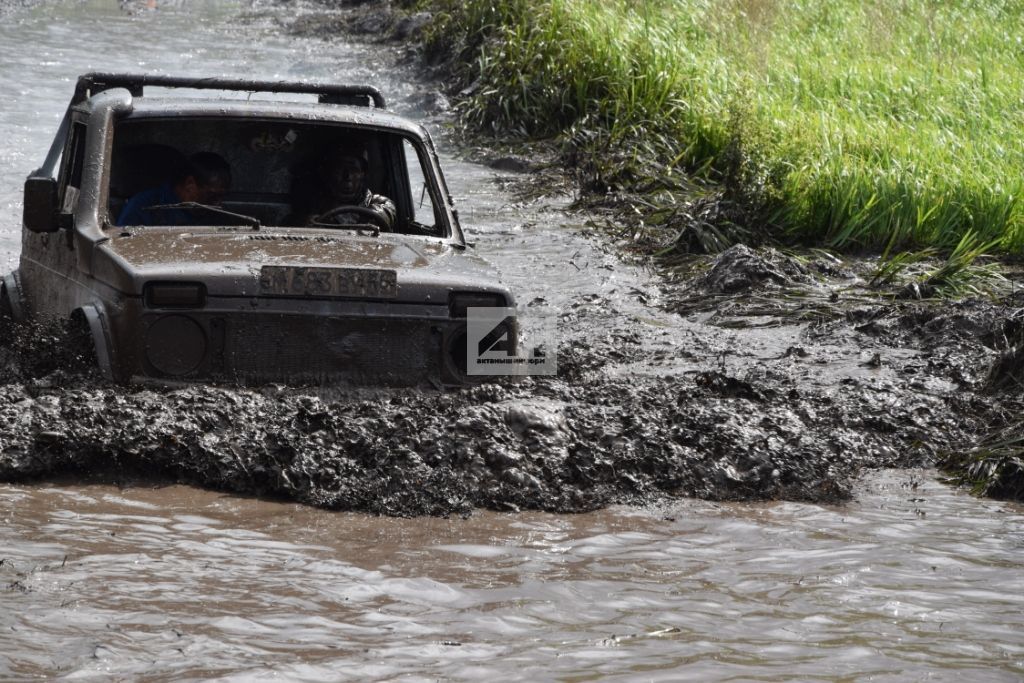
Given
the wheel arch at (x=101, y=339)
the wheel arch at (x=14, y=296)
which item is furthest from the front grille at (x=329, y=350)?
the wheel arch at (x=14, y=296)

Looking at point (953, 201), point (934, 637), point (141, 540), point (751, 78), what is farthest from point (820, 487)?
point (751, 78)

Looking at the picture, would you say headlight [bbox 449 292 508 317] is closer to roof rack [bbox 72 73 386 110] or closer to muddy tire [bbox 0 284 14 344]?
roof rack [bbox 72 73 386 110]

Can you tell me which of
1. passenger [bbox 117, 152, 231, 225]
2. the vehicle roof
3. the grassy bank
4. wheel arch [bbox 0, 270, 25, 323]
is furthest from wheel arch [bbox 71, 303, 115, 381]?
the grassy bank

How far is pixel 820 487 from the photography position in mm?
5523

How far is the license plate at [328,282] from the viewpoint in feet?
17.4

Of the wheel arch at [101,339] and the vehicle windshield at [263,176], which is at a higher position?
the vehicle windshield at [263,176]

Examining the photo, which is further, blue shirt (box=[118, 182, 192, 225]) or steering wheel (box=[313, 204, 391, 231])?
steering wheel (box=[313, 204, 391, 231])

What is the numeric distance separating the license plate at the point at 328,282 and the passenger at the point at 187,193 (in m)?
1.00

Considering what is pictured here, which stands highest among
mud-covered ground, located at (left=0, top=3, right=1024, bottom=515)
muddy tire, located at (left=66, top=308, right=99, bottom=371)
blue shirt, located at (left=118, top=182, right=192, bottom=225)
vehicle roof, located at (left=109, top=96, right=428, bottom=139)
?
vehicle roof, located at (left=109, top=96, right=428, bottom=139)

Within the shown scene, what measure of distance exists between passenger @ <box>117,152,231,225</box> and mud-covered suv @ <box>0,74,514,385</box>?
4cm

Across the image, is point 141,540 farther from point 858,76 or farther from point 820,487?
point 858,76

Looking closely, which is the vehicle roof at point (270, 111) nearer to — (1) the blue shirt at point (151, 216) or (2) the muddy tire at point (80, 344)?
(1) the blue shirt at point (151, 216)

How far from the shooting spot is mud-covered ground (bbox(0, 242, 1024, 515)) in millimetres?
5141

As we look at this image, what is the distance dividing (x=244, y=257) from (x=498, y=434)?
113cm
